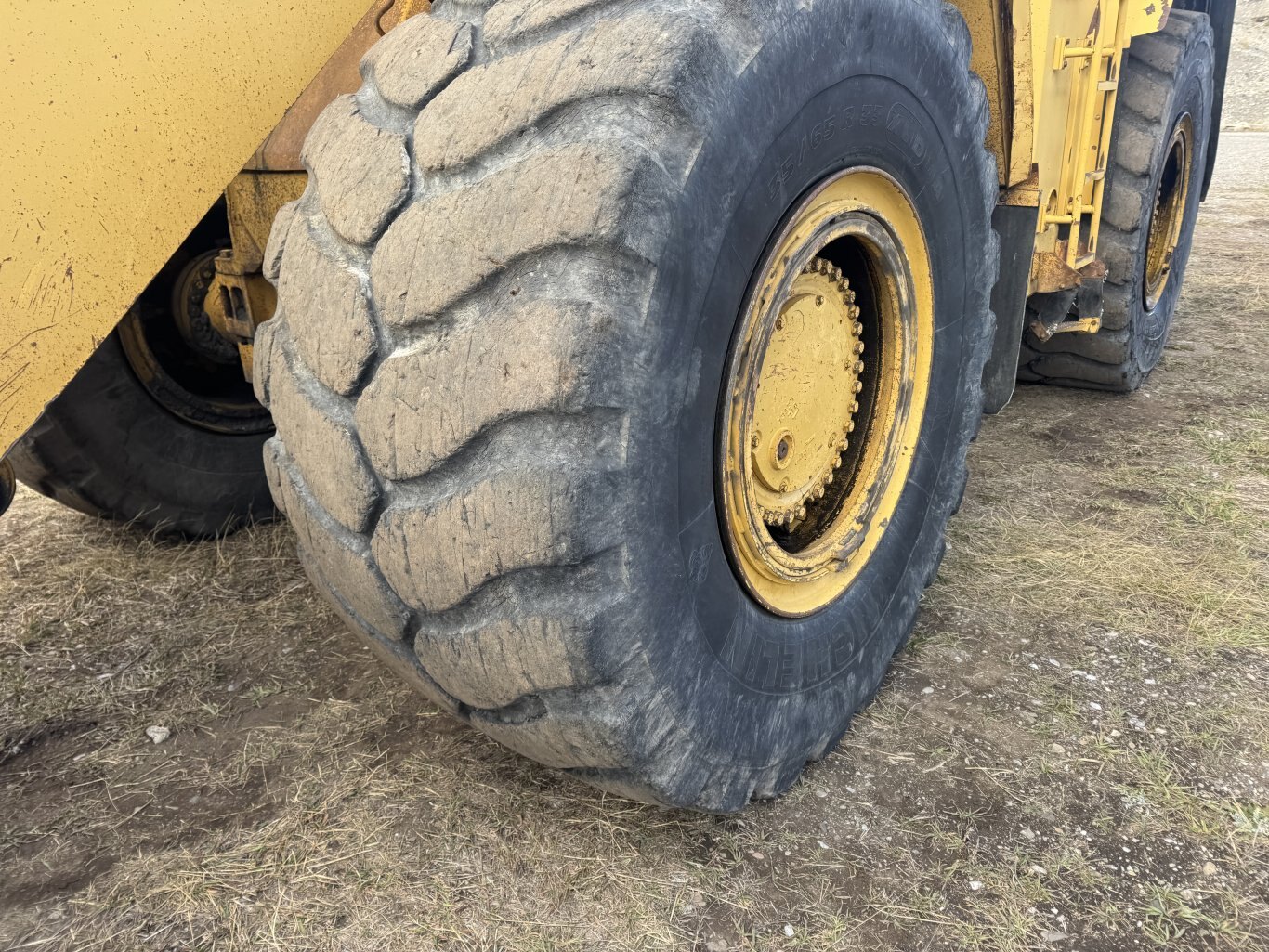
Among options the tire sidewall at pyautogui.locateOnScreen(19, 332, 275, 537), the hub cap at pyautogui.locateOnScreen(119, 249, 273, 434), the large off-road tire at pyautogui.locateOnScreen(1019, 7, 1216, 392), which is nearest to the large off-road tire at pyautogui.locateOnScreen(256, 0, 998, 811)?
the hub cap at pyautogui.locateOnScreen(119, 249, 273, 434)

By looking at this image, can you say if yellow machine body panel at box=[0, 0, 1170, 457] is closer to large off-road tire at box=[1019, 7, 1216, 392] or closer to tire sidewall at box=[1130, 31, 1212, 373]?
large off-road tire at box=[1019, 7, 1216, 392]

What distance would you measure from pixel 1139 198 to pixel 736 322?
282cm

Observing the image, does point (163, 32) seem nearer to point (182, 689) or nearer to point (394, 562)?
point (394, 562)

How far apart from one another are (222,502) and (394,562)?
73.9 inches

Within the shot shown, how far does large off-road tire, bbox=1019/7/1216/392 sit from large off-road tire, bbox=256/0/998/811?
2.46 m

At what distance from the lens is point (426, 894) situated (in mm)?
1643

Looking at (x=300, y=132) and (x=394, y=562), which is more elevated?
(x=300, y=132)

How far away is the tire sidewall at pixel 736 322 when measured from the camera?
134cm

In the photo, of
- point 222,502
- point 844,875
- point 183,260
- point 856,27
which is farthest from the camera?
point 222,502

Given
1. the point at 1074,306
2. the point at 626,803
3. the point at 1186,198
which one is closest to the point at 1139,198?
the point at 1074,306

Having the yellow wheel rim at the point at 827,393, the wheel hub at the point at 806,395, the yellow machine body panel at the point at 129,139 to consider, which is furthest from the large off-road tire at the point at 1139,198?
the yellow machine body panel at the point at 129,139

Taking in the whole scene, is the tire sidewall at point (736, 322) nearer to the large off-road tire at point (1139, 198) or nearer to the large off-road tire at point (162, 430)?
the large off-road tire at point (162, 430)

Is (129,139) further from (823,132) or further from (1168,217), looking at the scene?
(1168,217)

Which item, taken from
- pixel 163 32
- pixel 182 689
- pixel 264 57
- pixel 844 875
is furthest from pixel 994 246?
pixel 182 689
